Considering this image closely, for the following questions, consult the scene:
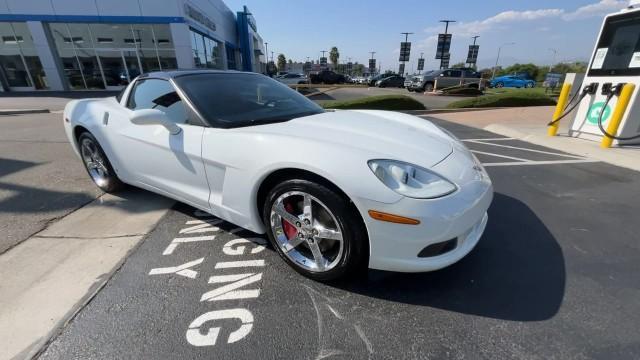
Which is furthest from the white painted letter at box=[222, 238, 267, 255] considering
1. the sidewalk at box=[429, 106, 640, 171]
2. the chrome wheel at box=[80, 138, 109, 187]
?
the sidewalk at box=[429, 106, 640, 171]

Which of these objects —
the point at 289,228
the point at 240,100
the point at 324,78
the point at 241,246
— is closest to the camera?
the point at 289,228

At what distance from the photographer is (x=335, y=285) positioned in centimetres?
190

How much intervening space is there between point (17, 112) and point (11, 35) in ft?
39.5

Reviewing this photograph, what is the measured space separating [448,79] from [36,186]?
22994 mm

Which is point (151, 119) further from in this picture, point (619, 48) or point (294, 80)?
point (294, 80)

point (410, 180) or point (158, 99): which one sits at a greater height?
point (158, 99)

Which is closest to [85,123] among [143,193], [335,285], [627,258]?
[143,193]

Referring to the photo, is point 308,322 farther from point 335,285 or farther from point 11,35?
point 11,35

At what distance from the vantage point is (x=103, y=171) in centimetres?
325

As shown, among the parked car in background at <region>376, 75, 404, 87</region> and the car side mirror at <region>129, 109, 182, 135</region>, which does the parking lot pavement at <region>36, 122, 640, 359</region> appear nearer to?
the car side mirror at <region>129, 109, 182, 135</region>

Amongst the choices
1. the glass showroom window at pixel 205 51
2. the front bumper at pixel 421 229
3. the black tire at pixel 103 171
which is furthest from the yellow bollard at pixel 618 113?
the glass showroom window at pixel 205 51

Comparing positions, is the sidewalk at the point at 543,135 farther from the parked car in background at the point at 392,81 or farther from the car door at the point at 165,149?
the parked car in background at the point at 392,81

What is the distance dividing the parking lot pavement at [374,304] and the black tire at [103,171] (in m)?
1.18

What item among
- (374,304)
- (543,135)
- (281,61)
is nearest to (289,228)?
(374,304)
